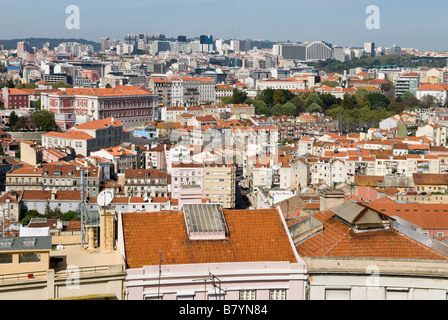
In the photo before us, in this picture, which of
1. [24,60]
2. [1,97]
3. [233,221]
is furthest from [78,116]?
[24,60]

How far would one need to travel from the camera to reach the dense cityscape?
5051 mm

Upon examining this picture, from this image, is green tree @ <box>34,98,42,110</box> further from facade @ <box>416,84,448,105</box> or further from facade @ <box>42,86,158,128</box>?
facade @ <box>416,84,448,105</box>

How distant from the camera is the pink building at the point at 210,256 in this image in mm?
4949

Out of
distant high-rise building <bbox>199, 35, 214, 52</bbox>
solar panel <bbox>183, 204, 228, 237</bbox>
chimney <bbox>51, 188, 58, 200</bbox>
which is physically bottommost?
chimney <bbox>51, 188, 58, 200</bbox>

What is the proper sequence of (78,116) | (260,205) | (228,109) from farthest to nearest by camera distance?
1. (228,109)
2. (78,116)
3. (260,205)

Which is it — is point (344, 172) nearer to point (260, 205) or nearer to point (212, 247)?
point (260, 205)

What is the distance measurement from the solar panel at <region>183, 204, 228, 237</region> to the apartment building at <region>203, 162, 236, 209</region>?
17542 mm

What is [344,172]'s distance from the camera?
26.7 m

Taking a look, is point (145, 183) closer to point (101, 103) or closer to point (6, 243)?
point (6, 243)

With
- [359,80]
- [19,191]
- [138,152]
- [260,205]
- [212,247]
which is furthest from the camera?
[359,80]

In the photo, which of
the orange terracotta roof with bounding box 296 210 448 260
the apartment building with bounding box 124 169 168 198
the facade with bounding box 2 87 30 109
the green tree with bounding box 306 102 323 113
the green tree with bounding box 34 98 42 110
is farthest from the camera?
the green tree with bounding box 306 102 323 113

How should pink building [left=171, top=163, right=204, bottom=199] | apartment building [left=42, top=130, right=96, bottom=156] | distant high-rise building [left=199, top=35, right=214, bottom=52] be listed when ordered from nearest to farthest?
pink building [left=171, top=163, right=204, bottom=199] < apartment building [left=42, top=130, right=96, bottom=156] < distant high-rise building [left=199, top=35, right=214, bottom=52]

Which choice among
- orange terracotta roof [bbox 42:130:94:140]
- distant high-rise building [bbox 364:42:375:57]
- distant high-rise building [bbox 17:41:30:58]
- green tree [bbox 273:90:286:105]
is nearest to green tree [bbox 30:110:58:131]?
orange terracotta roof [bbox 42:130:94:140]

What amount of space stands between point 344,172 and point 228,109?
22.5 m
